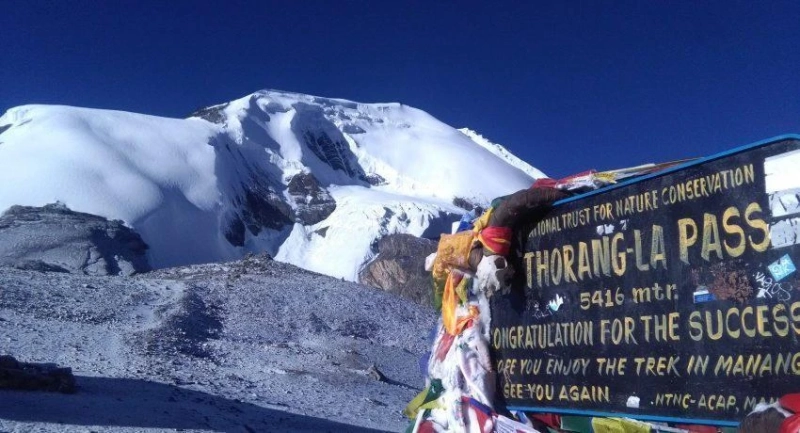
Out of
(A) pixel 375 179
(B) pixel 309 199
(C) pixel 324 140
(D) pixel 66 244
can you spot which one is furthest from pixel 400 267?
(C) pixel 324 140

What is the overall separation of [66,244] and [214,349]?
12.5m

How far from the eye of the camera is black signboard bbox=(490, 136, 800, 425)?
225cm

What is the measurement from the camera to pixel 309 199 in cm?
5075

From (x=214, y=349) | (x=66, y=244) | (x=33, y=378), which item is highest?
(x=66, y=244)

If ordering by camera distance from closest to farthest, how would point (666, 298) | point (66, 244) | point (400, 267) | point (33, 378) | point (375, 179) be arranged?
1. point (666, 298)
2. point (33, 378)
3. point (66, 244)
4. point (400, 267)
5. point (375, 179)

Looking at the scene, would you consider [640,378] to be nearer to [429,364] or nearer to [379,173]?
[429,364]

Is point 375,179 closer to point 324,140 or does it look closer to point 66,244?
point 324,140

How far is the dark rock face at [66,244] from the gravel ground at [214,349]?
3.49m

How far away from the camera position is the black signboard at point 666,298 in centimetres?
225

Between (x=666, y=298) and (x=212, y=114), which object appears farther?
(x=212, y=114)

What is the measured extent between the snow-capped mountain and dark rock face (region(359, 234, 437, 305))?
15.8ft

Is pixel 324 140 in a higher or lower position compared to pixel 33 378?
higher

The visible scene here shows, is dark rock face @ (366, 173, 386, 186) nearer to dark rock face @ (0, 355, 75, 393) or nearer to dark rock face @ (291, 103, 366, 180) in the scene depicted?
dark rock face @ (291, 103, 366, 180)

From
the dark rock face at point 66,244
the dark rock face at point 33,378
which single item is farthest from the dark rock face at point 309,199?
the dark rock face at point 33,378
